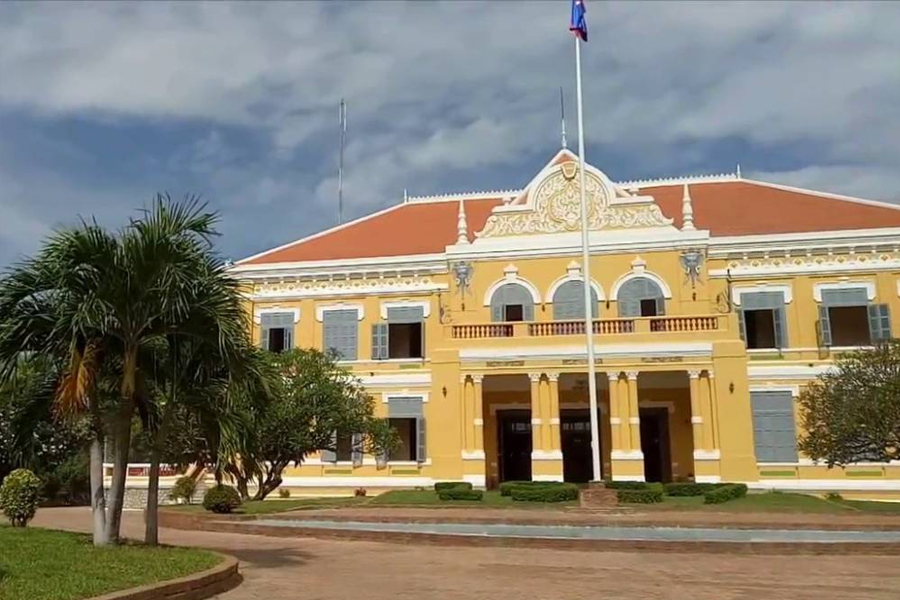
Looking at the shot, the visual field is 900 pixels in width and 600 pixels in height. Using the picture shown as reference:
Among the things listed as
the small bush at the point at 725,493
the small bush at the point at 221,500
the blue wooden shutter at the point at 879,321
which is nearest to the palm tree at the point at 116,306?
the small bush at the point at 221,500

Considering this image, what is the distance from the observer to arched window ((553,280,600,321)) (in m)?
29.7

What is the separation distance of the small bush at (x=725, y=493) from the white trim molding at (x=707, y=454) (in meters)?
1.77

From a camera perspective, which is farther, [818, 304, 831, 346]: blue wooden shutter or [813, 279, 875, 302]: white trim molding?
[818, 304, 831, 346]: blue wooden shutter

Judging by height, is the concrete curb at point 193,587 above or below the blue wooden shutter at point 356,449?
below

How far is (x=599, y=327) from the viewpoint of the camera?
27203mm

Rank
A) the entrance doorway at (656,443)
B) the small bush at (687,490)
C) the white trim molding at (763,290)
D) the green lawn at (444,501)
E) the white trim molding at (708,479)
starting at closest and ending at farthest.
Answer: the green lawn at (444,501), the small bush at (687,490), the white trim molding at (708,479), the white trim molding at (763,290), the entrance doorway at (656,443)

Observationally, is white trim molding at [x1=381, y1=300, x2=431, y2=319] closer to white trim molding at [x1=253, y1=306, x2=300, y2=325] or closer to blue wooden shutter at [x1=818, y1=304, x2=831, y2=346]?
white trim molding at [x1=253, y1=306, x2=300, y2=325]

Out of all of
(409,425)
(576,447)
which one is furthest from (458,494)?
(409,425)

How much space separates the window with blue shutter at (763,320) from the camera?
28641 millimetres

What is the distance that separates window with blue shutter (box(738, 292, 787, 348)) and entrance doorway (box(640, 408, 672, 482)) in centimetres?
385

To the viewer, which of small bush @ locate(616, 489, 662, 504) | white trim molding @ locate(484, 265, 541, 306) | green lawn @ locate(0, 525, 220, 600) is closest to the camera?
green lawn @ locate(0, 525, 220, 600)

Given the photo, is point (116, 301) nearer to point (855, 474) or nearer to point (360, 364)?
point (360, 364)

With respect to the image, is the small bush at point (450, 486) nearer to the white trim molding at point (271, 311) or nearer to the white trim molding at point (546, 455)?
the white trim molding at point (546, 455)

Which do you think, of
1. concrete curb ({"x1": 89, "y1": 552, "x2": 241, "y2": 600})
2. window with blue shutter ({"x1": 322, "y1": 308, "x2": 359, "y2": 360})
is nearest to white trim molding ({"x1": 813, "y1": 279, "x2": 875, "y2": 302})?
window with blue shutter ({"x1": 322, "y1": 308, "x2": 359, "y2": 360})
